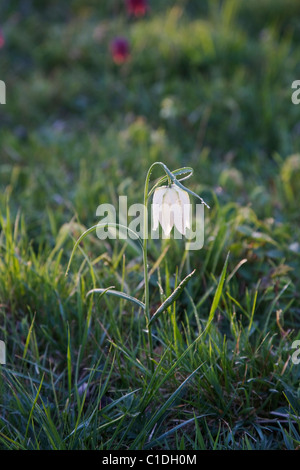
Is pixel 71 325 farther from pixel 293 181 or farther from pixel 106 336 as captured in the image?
pixel 293 181

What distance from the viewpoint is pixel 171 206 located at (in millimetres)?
1042

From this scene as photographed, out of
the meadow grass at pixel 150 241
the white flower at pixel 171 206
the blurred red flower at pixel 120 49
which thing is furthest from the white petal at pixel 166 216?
the blurred red flower at pixel 120 49

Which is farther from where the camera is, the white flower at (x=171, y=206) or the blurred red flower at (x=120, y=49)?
the blurred red flower at (x=120, y=49)

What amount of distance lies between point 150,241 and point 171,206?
2.38 ft


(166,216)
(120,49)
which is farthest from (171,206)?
(120,49)

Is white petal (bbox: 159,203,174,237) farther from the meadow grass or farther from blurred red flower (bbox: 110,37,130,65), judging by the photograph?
blurred red flower (bbox: 110,37,130,65)

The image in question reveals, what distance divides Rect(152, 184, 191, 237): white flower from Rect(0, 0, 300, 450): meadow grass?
252mm

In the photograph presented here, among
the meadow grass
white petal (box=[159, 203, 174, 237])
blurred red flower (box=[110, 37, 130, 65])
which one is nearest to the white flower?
white petal (box=[159, 203, 174, 237])

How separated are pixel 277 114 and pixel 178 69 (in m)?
0.78

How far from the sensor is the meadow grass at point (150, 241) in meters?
1.27

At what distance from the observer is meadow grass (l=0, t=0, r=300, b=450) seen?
4.17ft

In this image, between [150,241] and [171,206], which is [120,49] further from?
[171,206]

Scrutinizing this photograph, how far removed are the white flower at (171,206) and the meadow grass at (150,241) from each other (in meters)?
0.25

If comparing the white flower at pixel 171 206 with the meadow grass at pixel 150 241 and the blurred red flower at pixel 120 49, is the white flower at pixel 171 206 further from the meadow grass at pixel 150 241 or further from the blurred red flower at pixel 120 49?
the blurred red flower at pixel 120 49
